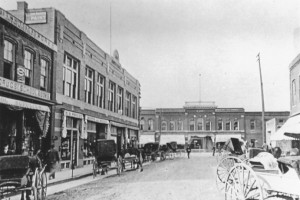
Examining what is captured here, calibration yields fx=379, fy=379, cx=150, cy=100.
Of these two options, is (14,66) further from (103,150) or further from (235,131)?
(235,131)

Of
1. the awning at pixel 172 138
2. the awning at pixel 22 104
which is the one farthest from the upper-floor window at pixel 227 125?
the awning at pixel 22 104

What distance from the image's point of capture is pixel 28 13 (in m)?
21.0

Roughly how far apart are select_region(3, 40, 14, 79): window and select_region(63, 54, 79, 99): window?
252 inches

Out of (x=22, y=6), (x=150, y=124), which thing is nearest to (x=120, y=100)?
(x=22, y=6)

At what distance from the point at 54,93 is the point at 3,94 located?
17.6 feet

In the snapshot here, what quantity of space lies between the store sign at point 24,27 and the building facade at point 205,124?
43448 millimetres

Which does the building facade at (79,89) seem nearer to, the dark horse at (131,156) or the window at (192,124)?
the dark horse at (131,156)

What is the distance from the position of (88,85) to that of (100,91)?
291 cm

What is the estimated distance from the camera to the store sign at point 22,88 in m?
14.9

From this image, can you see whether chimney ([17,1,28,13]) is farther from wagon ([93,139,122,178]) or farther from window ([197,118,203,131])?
window ([197,118,203,131])

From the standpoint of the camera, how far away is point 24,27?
16844 millimetres

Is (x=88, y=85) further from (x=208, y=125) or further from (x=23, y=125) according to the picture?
(x=208, y=125)

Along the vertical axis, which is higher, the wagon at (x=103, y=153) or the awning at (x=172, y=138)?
the awning at (x=172, y=138)

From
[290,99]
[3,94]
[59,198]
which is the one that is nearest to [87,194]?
[59,198]
